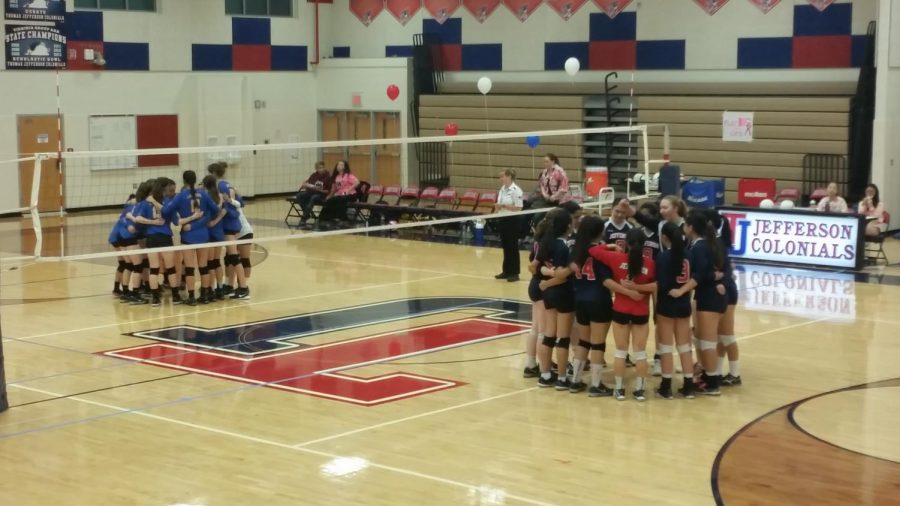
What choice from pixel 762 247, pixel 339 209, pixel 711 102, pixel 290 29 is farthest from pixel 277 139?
pixel 762 247

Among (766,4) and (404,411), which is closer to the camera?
(404,411)

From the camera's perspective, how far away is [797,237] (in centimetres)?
1767

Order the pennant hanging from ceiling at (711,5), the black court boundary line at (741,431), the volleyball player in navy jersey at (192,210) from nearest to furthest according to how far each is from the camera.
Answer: the black court boundary line at (741,431), the volleyball player in navy jersey at (192,210), the pennant hanging from ceiling at (711,5)

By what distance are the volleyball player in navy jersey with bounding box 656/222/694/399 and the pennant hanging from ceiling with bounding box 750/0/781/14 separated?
14584mm

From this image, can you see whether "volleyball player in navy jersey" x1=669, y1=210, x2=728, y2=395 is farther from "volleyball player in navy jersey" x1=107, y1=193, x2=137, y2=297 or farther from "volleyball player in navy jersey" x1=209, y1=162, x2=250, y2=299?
"volleyball player in navy jersey" x1=107, y1=193, x2=137, y2=297

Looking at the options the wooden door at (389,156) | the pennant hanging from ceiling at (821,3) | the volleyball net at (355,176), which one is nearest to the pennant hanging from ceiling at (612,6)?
the volleyball net at (355,176)

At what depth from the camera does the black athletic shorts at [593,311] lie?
32.8ft

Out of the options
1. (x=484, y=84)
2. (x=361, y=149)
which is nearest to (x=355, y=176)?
(x=361, y=149)

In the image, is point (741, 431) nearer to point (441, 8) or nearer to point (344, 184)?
point (344, 184)

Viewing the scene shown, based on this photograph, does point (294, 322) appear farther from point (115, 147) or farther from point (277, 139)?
point (277, 139)

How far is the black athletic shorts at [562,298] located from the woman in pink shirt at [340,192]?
42.1 feet

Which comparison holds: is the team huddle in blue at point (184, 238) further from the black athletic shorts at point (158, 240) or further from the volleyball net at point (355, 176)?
the volleyball net at point (355, 176)

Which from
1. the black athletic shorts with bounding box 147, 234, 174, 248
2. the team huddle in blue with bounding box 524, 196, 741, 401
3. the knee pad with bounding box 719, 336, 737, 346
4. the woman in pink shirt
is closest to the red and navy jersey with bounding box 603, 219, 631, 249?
the team huddle in blue with bounding box 524, 196, 741, 401

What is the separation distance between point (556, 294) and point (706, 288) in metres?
1.29
